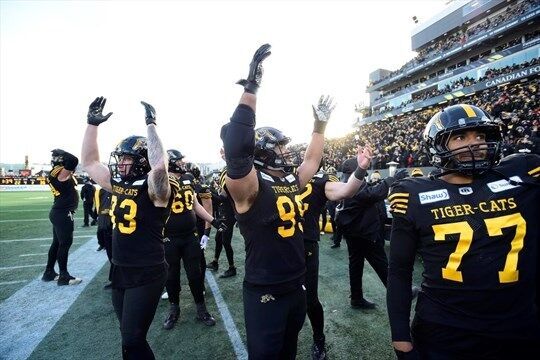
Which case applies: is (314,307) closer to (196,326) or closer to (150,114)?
(196,326)

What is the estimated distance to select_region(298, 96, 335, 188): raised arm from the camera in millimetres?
3079

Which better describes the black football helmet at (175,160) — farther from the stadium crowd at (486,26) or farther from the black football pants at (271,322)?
the stadium crowd at (486,26)

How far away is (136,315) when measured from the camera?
2.70 m

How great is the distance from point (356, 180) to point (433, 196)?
119 cm

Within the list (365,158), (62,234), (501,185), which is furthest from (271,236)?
(62,234)

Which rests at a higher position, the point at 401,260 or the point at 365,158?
the point at 365,158

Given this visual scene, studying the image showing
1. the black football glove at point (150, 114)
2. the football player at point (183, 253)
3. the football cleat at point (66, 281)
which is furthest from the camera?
the football cleat at point (66, 281)

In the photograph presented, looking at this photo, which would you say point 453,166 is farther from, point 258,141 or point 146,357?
point 146,357

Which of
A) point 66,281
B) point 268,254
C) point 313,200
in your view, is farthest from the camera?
point 66,281

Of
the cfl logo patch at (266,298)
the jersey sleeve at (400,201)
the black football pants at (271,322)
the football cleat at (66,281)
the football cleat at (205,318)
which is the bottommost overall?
the football cleat at (205,318)

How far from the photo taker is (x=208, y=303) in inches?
203

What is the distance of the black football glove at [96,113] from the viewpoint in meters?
3.40

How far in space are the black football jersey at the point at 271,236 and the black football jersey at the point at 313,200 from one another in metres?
1.22

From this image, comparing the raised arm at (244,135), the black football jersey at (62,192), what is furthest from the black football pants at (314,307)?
the black football jersey at (62,192)
